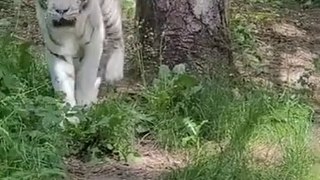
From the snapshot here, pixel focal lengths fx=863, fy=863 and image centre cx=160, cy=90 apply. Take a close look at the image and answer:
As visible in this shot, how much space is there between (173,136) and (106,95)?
79cm

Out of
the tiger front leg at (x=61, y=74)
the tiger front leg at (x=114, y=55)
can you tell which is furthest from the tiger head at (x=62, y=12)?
the tiger front leg at (x=114, y=55)

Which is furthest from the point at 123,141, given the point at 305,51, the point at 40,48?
the point at 305,51

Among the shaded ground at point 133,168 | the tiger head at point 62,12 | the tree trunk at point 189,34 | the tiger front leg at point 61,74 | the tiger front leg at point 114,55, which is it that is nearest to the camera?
the shaded ground at point 133,168

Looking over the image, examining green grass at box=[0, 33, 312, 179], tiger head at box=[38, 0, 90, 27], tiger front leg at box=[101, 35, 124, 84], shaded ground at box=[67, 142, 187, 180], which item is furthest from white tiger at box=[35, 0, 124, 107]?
shaded ground at box=[67, 142, 187, 180]

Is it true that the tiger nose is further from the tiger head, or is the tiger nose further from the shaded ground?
the shaded ground

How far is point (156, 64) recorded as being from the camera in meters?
5.34

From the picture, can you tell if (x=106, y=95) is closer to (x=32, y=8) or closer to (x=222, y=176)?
(x=222, y=176)

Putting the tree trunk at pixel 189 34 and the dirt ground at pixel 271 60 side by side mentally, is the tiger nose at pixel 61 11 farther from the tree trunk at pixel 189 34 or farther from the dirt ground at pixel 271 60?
the tree trunk at pixel 189 34

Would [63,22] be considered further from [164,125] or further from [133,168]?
[133,168]

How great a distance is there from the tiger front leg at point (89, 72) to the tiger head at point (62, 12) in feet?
0.83

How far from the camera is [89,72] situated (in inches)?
193

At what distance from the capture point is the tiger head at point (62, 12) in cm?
454

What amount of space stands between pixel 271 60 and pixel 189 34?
3.56 ft

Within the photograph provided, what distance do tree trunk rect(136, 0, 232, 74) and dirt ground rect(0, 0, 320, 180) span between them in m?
0.45
